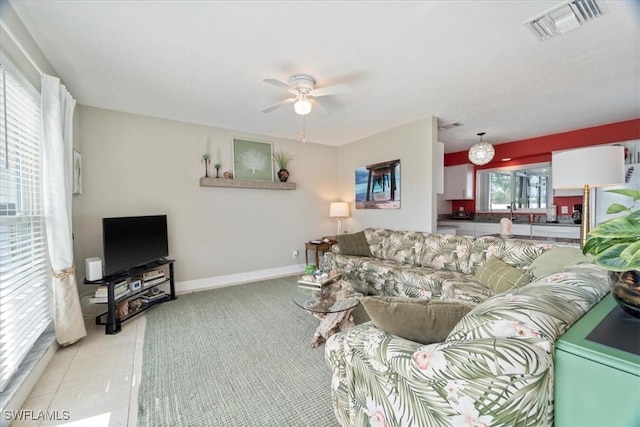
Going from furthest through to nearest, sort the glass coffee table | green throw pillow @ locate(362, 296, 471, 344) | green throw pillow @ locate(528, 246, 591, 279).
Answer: the glass coffee table, green throw pillow @ locate(528, 246, 591, 279), green throw pillow @ locate(362, 296, 471, 344)

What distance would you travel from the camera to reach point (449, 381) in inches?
31.6

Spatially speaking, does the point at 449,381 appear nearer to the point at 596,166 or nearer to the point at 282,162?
the point at 596,166

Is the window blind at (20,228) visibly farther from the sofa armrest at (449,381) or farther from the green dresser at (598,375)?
the green dresser at (598,375)

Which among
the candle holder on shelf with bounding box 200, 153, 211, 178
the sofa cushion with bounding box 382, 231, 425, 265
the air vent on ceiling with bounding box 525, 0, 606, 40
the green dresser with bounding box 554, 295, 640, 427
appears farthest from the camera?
the candle holder on shelf with bounding box 200, 153, 211, 178

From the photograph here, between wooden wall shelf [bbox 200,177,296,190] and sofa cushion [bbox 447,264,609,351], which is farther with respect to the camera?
wooden wall shelf [bbox 200,177,296,190]

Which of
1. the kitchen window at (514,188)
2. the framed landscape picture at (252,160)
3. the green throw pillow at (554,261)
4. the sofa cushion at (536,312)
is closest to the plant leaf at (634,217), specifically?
the sofa cushion at (536,312)

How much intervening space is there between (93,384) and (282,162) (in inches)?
143

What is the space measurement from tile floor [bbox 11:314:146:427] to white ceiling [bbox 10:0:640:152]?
252cm

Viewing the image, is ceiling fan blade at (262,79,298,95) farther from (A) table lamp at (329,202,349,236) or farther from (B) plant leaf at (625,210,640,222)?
(A) table lamp at (329,202,349,236)

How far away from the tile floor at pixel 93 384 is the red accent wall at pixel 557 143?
6371 mm

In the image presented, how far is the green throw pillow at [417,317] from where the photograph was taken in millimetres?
1081

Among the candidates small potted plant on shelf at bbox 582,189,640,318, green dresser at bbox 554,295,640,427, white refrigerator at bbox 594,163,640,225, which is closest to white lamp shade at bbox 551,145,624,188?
small potted plant on shelf at bbox 582,189,640,318

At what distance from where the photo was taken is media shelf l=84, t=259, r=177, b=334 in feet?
8.22

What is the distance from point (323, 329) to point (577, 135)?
5140 millimetres
